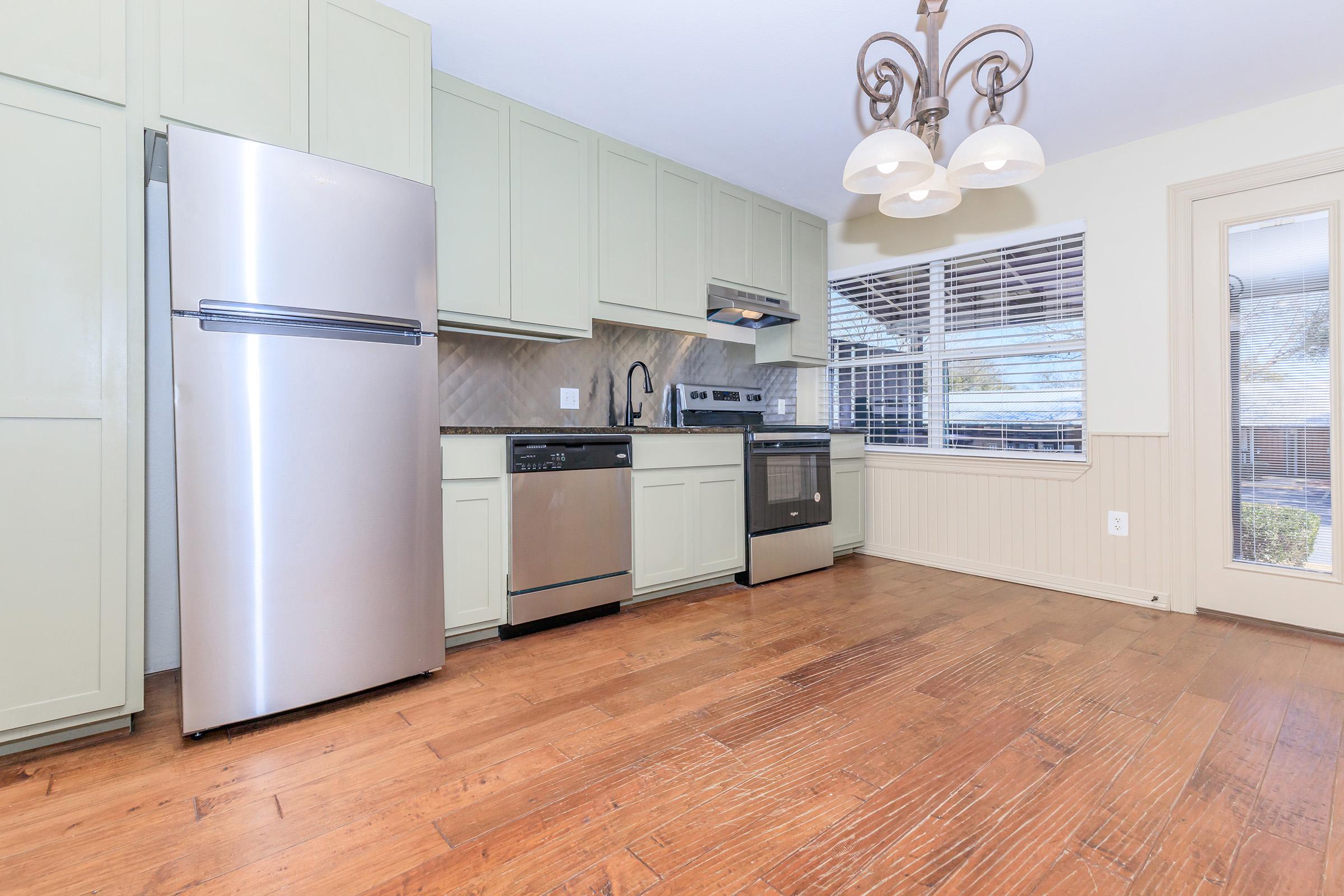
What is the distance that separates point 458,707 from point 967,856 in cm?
140

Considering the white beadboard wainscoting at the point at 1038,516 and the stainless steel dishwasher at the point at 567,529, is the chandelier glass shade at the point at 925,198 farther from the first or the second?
the white beadboard wainscoting at the point at 1038,516

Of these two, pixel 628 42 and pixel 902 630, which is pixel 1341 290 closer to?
pixel 902 630

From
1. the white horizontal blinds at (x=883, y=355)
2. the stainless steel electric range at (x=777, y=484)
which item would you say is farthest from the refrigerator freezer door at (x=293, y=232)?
the white horizontal blinds at (x=883, y=355)

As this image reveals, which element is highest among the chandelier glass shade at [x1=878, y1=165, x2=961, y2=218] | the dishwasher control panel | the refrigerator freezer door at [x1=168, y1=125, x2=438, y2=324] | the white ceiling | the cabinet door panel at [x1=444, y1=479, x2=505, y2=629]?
the white ceiling

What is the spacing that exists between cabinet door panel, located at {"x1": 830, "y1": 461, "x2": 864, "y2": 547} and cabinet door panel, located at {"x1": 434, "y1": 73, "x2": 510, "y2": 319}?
225 centimetres

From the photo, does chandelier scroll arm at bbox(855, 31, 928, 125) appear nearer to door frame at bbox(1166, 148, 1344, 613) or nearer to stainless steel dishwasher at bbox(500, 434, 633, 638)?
stainless steel dishwasher at bbox(500, 434, 633, 638)

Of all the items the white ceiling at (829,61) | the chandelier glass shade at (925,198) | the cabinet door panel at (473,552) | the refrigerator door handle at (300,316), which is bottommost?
the cabinet door panel at (473,552)

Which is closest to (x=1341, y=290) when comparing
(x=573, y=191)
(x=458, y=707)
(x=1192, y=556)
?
(x=1192, y=556)

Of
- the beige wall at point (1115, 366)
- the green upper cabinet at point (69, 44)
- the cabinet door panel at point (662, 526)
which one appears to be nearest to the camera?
the green upper cabinet at point (69, 44)

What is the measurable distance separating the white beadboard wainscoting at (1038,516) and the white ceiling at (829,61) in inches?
60.3

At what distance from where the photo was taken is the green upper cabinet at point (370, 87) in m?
1.96

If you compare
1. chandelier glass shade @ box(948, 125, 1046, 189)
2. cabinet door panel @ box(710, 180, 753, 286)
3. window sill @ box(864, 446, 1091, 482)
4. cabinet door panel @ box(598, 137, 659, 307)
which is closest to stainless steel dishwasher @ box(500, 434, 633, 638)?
cabinet door panel @ box(598, 137, 659, 307)

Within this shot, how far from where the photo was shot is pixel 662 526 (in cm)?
303

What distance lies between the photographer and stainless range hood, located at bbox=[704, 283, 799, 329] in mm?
3510
